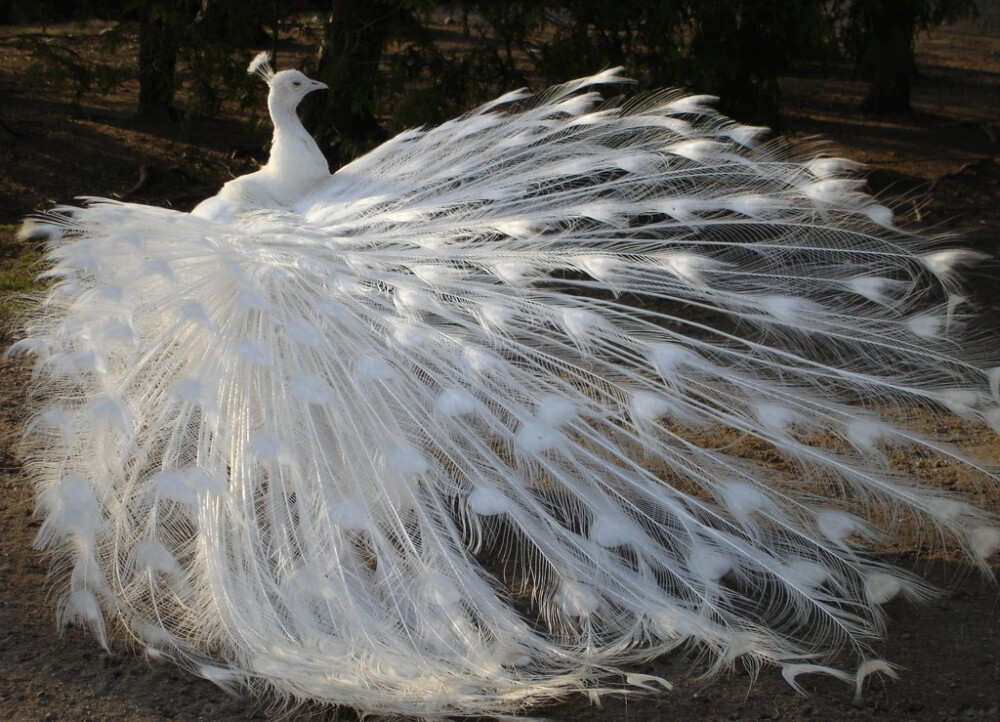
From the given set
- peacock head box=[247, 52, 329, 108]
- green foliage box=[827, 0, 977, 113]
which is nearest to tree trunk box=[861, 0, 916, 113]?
green foliage box=[827, 0, 977, 113]

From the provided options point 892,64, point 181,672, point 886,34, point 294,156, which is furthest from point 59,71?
point 892,64

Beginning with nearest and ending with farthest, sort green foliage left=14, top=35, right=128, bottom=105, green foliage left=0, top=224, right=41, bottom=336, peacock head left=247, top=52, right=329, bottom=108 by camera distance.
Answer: peacock head left=247, top=52, right=329, bottom=108, green foliage left=0, top=224, right=41, bottom=336, green foliage left=14, top=35, right=128, bottom=105

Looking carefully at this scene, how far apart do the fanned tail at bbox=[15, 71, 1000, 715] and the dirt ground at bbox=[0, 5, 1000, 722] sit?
0.33 ft

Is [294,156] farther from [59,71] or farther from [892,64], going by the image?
[892,64]

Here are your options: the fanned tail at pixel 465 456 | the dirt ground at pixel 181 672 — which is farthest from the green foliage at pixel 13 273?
the fanned tail at pixel 465 456

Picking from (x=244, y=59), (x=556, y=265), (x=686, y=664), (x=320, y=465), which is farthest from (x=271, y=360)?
(x=244, y=59)

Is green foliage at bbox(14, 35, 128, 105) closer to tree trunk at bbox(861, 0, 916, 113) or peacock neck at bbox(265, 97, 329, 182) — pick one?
peacock neck at bbox(265, 97, 329, 182)

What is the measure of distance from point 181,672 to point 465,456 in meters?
0.98

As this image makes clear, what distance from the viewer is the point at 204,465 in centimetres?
309

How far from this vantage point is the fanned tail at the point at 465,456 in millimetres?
2922

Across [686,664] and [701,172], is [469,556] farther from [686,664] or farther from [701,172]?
[701,172]

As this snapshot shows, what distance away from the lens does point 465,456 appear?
3.08 meters

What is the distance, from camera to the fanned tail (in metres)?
2.92

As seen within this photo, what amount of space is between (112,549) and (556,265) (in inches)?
62.2
